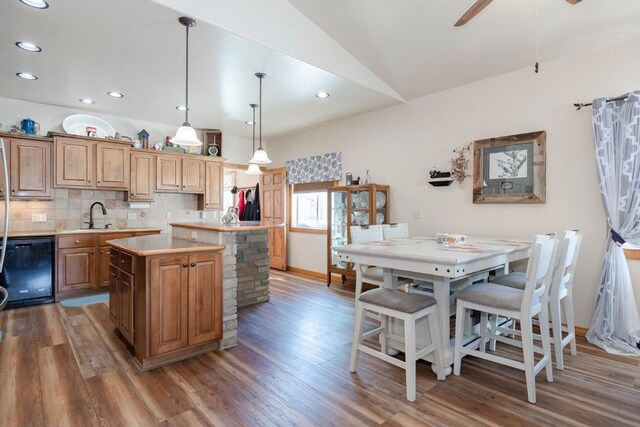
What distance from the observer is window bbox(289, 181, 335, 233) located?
19.3ft

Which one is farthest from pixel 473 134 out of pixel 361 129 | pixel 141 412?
pixel 141 412

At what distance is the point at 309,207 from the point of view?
6.19 m

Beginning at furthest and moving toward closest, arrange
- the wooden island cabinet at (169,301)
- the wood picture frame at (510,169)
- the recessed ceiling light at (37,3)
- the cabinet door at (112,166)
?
the cabinet door at (112,166), the wood picture frame at (510,169), the wooden island cabinet at (169,301), the recessed ceiling light at (37,3)

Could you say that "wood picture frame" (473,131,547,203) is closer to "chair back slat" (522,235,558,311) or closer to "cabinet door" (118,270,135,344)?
"chair back slat" (522,235,558,311)

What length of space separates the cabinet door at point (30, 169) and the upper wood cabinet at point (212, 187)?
2042 mm

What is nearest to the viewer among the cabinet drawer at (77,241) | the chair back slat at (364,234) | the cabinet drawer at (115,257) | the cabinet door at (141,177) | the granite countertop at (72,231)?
the cabinet drawer at (115,257)

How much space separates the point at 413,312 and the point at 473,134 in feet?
8.51

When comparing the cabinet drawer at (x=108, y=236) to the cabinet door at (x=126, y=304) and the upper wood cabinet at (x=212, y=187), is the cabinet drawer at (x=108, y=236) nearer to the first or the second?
the upper wood cabinet at (x=212, y=187)

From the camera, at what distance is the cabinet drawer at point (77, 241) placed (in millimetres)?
4203

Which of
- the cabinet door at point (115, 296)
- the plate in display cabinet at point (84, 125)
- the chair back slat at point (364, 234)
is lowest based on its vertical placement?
the cabinet door at point (115, 296)

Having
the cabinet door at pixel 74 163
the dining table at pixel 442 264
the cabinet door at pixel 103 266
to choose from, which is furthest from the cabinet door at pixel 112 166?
the dining table at pixel 442 264

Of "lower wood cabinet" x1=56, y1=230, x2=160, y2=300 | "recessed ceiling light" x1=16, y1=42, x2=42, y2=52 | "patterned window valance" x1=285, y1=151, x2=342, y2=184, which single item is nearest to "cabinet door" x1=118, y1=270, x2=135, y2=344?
"lower wood cabinet" x1=56, y1=230, x2=160, y2=300

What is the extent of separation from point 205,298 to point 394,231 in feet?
6.49

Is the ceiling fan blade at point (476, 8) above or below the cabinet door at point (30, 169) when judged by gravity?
above
